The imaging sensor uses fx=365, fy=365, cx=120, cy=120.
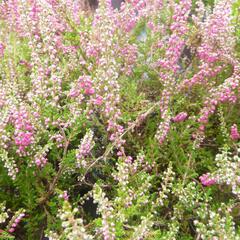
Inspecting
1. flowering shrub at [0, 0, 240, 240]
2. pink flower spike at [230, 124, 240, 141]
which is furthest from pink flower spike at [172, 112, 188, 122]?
pink flower spike at [230, 124, 240, 141]

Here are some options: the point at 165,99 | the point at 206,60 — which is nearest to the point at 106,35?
the point at 165,99

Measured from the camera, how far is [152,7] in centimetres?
287

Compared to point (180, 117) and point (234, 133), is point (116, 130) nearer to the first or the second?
point (180, 117)

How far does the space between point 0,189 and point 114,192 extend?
65 centimetres

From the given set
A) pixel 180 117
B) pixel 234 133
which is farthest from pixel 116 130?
pixel 234 133

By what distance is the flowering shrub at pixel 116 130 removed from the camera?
1.77 metres

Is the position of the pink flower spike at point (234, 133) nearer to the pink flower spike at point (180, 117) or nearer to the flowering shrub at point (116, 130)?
the flowering shrub at point (116, 130)

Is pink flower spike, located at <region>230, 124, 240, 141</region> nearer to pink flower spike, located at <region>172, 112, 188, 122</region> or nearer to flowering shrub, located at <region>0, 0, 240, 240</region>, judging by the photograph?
flowering shrub, located at <region>0, 0, 240, 240</region>

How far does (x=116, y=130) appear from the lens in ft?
6.53

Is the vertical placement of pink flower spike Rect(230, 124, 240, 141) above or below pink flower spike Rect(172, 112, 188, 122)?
below

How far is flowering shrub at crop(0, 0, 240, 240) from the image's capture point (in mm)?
1771

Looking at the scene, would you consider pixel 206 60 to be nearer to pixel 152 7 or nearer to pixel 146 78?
pixel 146 78

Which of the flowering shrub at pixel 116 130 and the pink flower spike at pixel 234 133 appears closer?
the flowering shrub at pixel 116 130

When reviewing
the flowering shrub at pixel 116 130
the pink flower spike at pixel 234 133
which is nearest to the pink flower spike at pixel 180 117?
the flowering shrub at pixel 116 130
